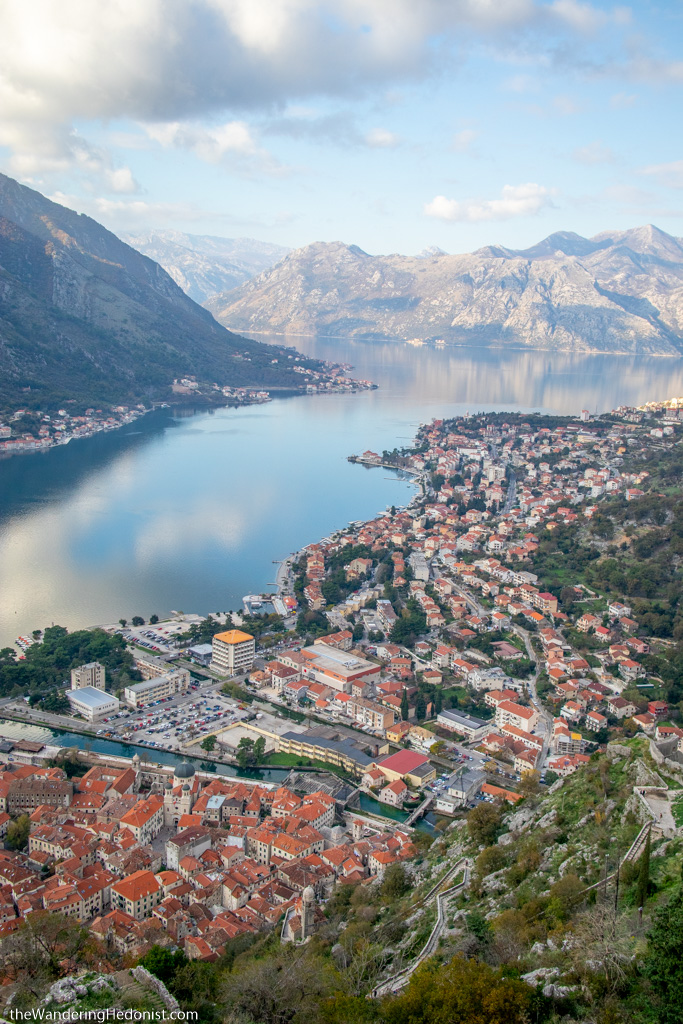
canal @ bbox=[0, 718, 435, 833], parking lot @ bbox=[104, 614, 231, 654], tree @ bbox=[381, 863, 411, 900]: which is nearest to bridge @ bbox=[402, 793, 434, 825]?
canal @ bbox=[0, 718, 435, 833]

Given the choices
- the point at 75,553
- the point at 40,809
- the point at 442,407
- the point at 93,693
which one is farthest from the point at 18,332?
the point at 40,809

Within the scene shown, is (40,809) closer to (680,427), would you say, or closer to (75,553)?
(75,553)

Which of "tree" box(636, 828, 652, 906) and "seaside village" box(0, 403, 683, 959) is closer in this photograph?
"tree" box(636, 828, 652, 906)

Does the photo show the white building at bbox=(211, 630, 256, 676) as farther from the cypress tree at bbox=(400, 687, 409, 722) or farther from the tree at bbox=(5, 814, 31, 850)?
the tree at bbox=(5, 814, 31, 850)

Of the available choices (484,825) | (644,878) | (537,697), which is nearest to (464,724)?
(537,697)

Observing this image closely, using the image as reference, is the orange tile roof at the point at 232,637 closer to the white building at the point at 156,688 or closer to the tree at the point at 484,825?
the white building at the point at 156,688

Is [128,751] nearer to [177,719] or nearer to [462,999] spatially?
[177,719]
